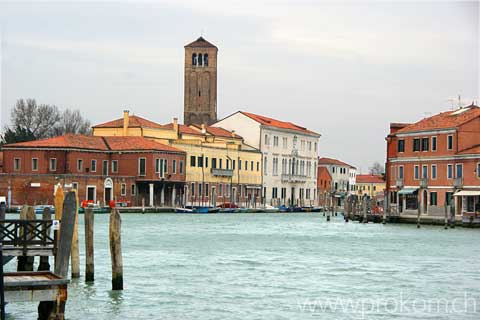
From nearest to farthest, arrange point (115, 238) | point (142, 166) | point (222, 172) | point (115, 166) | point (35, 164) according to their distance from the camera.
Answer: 1. point (115, 238)
2. point (35, 164)
3. point (142, 166)
4. point (115, 166)
5. point (222, 172)

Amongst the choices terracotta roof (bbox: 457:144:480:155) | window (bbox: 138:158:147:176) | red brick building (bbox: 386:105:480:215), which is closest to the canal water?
terracotta roof (bbox: 457:144:480:155)

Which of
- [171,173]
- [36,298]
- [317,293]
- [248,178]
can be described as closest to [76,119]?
[248,178]

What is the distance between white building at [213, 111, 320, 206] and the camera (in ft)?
270

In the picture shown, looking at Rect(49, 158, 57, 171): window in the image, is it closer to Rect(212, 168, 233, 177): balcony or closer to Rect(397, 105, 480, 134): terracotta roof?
Rect(212, 168, 233, 177): balcony

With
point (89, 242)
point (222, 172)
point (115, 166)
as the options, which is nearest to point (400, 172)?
point (115, 166)

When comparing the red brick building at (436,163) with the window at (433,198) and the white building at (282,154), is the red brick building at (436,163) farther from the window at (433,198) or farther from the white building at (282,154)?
the white building at (282,154)

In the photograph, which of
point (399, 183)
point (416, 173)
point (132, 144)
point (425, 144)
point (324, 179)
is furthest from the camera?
point (324, 179)

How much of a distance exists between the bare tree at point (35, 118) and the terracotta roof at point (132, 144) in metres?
13.7

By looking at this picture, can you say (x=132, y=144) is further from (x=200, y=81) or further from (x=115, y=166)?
(x=200, y=81)

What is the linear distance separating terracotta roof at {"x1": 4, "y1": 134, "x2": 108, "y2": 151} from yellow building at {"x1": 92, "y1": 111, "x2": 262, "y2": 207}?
489cm

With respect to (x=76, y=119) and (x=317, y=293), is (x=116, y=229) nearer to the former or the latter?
(x=317, y=293)

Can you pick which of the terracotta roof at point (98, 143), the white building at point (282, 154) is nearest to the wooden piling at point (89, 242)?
the terracotta roof at point (98, 143)

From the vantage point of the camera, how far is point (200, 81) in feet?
311

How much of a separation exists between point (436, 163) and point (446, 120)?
7.96ft
